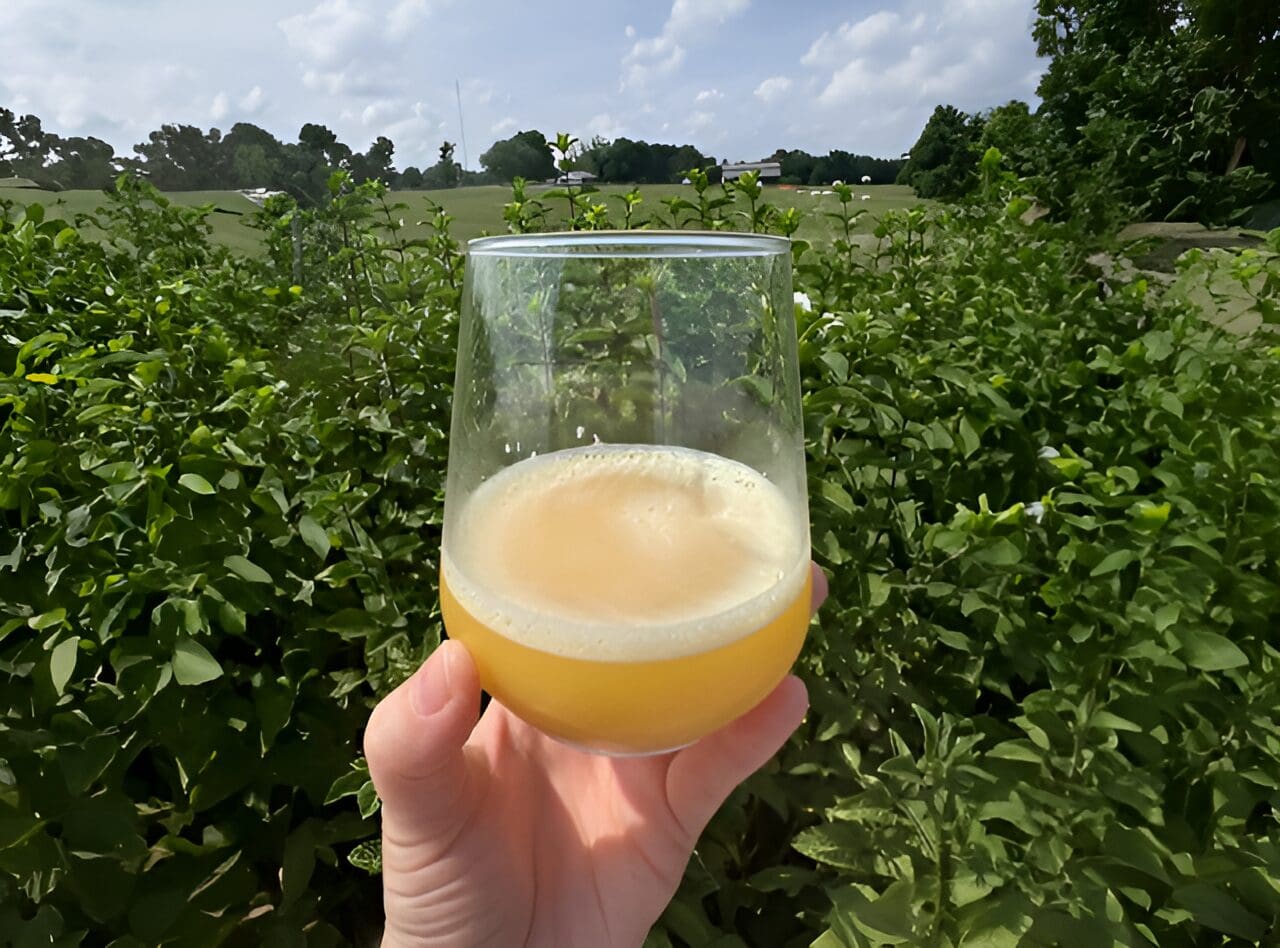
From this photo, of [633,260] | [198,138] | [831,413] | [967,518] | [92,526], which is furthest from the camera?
[198,138]

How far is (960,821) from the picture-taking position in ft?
3.98

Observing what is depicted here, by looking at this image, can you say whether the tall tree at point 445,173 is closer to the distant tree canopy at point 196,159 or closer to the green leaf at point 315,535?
the distant tree canopy at point 196,159

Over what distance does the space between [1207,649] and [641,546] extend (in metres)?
0.99

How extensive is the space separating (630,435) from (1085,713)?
0.86 meters

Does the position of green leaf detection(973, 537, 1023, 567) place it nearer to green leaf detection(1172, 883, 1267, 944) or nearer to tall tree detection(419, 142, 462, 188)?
green leaf detection(1172, 883, 1267, 944)

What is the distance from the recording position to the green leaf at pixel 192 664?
1243 millimetres

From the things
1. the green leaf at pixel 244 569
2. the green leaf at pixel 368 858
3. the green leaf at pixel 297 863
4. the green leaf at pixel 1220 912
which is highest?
the green leaf at pixel 244 569

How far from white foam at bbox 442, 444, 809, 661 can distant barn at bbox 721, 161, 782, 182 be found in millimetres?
1731

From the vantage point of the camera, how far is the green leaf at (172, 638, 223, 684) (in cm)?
124

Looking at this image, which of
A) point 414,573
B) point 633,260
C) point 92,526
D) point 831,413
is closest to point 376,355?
point 414,573

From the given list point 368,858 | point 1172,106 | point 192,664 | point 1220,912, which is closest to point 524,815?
point 368,858

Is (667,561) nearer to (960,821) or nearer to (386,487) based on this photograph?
(960,821)

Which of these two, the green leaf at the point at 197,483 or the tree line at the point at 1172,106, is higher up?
the tree line at the point at 1172,106

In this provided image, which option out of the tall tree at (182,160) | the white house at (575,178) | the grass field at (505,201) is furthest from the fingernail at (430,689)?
the tall tree at (182,160)
